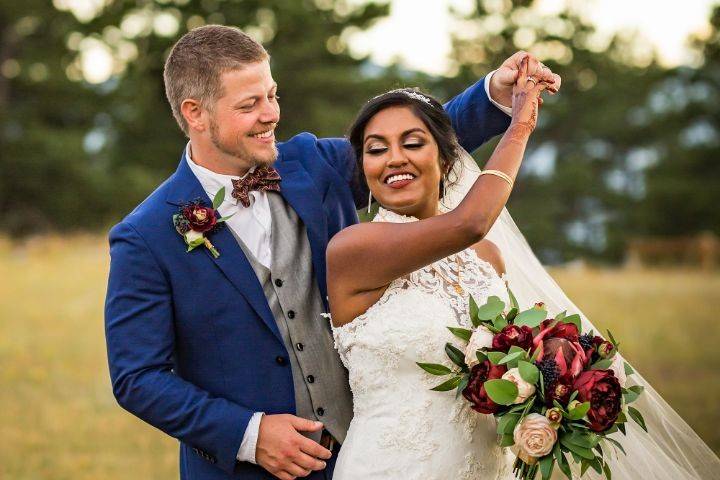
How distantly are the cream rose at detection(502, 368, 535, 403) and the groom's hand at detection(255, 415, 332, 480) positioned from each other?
0.71 m

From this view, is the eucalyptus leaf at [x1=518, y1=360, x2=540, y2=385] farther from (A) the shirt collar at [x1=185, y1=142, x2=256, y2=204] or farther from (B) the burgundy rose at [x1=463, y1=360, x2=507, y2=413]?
(A) the shirt collar at [x1=185, y1=142, x2=256, y2=204]

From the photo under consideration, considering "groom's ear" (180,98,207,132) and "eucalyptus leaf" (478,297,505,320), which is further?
"groom's ear" (180,98,207,132)

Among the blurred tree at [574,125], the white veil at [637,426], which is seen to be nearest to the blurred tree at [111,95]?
the blurred tree at [574,125]

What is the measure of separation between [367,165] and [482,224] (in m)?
0.59

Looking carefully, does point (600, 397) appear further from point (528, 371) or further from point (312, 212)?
point (312, 212)

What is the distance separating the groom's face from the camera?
345cm

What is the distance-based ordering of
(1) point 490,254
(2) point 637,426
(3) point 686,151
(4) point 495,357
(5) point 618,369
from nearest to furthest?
1. (4) point 495,357
2. (5) point 618,369
3. (1) point 490,254
4. (2) point 637,426
5. (3) point 686,151

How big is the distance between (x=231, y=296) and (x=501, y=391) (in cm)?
101

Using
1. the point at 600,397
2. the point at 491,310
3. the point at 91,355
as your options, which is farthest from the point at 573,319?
the point at 91,355

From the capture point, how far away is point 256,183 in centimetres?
352

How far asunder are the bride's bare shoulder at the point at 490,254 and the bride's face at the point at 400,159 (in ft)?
1.27

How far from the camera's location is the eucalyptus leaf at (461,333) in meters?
3.24

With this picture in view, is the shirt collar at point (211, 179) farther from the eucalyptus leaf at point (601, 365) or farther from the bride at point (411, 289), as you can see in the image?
the eucalyptus leaf at point (601, 365)

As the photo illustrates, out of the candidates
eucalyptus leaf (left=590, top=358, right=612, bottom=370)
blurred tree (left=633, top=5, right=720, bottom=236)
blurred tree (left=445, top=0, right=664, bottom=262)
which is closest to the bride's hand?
eucalyptus leaf (left=590, top=358, right=612, bottom=370)
